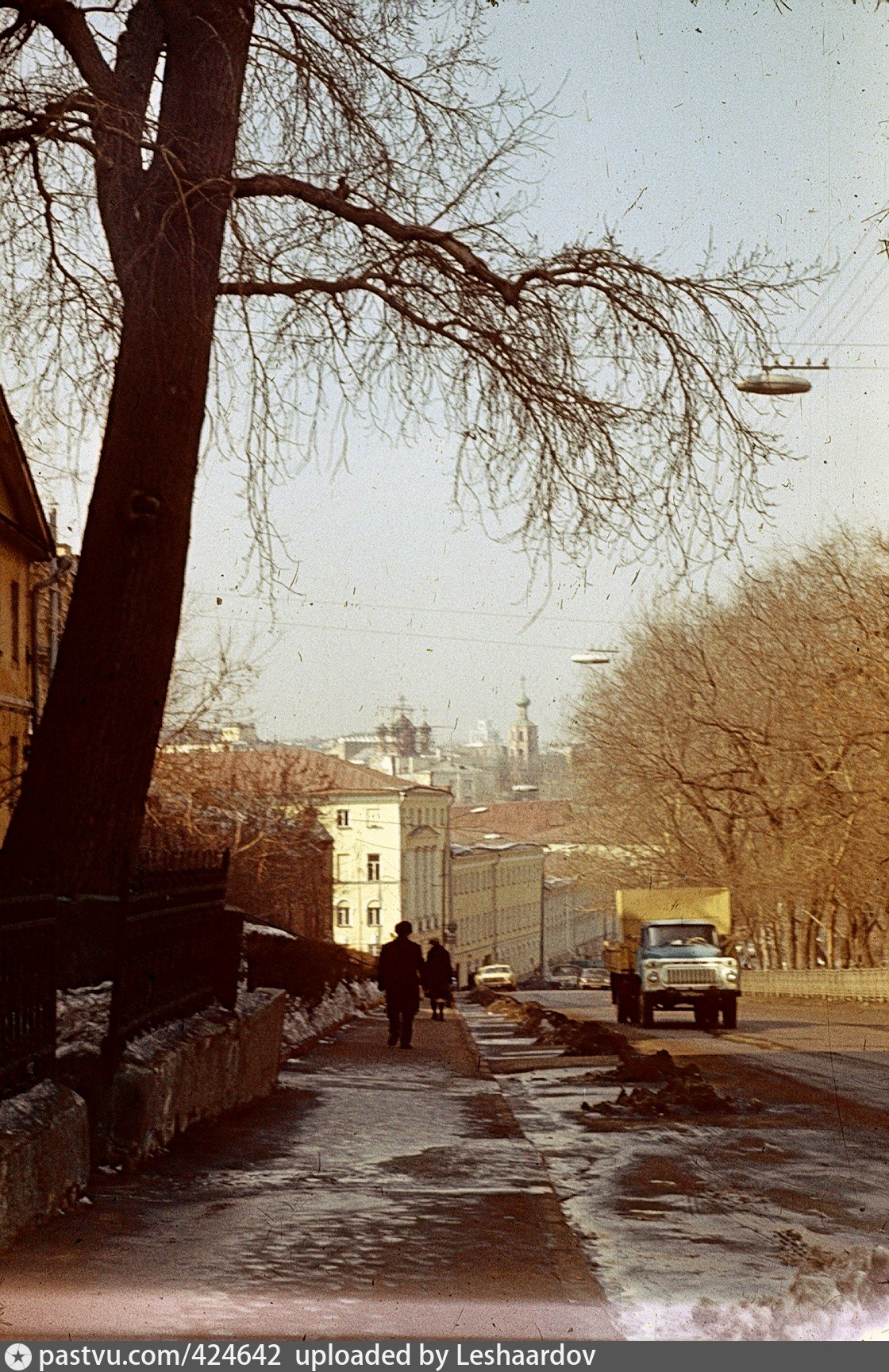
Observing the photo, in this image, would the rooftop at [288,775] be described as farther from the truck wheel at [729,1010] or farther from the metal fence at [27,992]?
the metal fence at [27,992]

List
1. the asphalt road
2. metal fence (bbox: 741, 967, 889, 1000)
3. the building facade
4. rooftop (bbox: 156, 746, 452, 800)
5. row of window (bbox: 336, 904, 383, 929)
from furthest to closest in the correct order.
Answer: row of window (bbox: 336, 904, 383, 929), the building facade, metal fence (bbox: 741, 967, 889, 1000), rooftop (bbox: 156, 746, 452, 800), the asphalt road

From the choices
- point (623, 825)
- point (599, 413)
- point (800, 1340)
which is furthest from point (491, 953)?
point (800, 1340)

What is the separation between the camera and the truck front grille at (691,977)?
32.0 meters

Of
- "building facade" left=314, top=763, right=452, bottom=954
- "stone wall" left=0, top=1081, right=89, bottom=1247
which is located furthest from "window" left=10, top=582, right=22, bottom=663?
"stone wall" left=0, top=1081, right=89, bottom=1247

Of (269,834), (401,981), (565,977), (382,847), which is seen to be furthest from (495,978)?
(401,981)

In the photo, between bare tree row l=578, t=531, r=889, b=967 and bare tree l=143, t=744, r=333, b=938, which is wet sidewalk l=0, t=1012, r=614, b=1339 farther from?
bare tree l=143, t=744, r=333, b=938

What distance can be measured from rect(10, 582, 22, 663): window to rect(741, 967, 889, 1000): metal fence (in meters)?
21.3

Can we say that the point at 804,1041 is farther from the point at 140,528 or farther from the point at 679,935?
the point at 140,528

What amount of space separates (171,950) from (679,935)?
24478 millimetres

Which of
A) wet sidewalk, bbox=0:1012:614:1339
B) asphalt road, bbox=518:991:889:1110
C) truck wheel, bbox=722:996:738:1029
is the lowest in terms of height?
asphalt road, bbox=518:991:889:1110

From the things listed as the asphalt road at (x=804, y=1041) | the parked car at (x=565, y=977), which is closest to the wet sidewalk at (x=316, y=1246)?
the asphalt road at (x=804, y=1041)

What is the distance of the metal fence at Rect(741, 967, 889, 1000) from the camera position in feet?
142

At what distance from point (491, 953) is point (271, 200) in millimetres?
77952

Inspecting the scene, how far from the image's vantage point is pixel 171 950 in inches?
409
